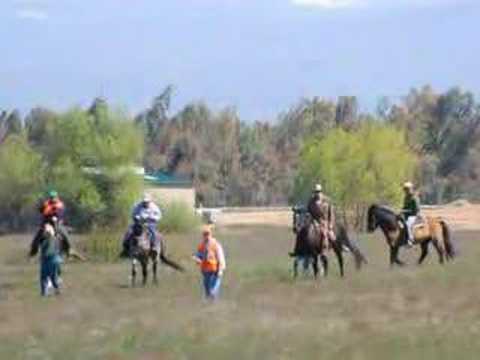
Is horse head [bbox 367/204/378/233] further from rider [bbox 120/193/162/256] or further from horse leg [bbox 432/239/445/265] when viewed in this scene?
rider [bbox 120/193/162/256]

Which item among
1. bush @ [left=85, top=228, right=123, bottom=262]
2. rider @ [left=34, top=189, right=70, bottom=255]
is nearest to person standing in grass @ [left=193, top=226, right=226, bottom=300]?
rider @ [left=34, top=189, right=70, bottom=255]

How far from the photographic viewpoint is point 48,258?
1216 inches

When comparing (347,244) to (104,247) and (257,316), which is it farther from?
(104,247)

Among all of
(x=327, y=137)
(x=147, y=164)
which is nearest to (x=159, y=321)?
(x=327, y=137)

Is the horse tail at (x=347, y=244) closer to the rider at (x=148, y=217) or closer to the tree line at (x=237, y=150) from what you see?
the rider at (x=148, y=217)

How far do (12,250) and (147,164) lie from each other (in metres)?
94.1

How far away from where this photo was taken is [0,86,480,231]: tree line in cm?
9562

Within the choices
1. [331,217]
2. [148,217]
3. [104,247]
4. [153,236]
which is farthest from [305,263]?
[104,247]

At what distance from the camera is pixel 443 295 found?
2527cm

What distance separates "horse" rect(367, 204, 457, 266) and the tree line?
56447 mm

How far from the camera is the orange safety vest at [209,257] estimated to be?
2783 cm

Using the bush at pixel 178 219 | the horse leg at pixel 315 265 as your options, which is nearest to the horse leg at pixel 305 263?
the horse leg at pixel 315 265

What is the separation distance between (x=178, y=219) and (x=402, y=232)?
51.8m

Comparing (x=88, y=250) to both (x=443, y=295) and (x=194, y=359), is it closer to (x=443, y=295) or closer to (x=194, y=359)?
(x=443, y=295)
